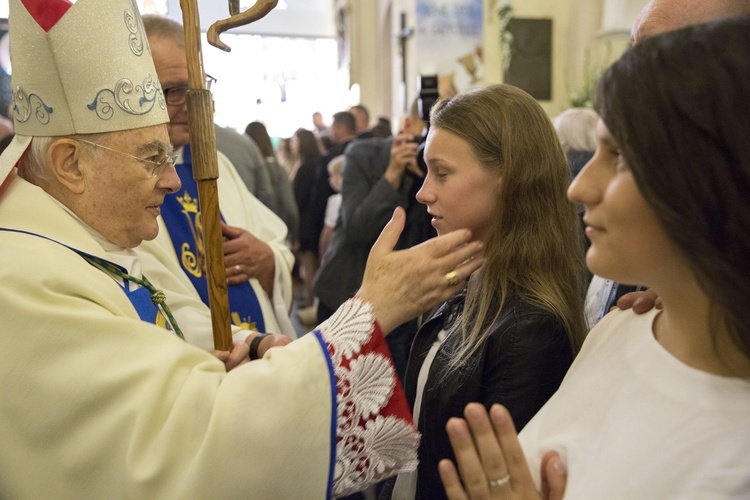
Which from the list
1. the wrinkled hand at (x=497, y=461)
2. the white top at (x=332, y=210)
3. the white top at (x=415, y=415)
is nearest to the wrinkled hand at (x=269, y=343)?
the white top at (x=415, y=415)

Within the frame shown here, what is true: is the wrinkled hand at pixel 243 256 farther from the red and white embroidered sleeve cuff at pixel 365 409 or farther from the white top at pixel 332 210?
the white top at pixel 332 210

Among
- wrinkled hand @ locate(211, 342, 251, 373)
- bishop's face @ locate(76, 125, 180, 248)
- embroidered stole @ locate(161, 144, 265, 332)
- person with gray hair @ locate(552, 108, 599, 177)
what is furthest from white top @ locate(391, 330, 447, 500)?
person with gray hair @ locate(552, 108, 599, 177)

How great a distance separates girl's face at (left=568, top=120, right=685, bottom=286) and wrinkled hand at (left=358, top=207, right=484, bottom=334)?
19.6 inches

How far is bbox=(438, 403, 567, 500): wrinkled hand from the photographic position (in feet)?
3.46

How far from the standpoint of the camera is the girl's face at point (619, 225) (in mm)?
968

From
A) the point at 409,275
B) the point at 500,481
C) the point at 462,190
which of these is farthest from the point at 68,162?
the point at 500,481

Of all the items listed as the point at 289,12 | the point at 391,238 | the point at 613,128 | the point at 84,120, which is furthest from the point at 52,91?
the point at 289,12

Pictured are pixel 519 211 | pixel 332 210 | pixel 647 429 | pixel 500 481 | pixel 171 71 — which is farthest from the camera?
pixel 332 210

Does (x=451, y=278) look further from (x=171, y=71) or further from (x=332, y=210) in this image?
(x=332, y=210)

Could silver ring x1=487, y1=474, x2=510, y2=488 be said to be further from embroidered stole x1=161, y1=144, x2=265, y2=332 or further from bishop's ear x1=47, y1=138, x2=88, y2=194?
embroidered stole x1=161, y1=144, x2=265, y2=332

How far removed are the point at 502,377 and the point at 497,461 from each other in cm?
50

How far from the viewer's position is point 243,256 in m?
2.47

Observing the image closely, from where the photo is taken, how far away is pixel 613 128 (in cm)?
98

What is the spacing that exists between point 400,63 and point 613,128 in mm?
10790
